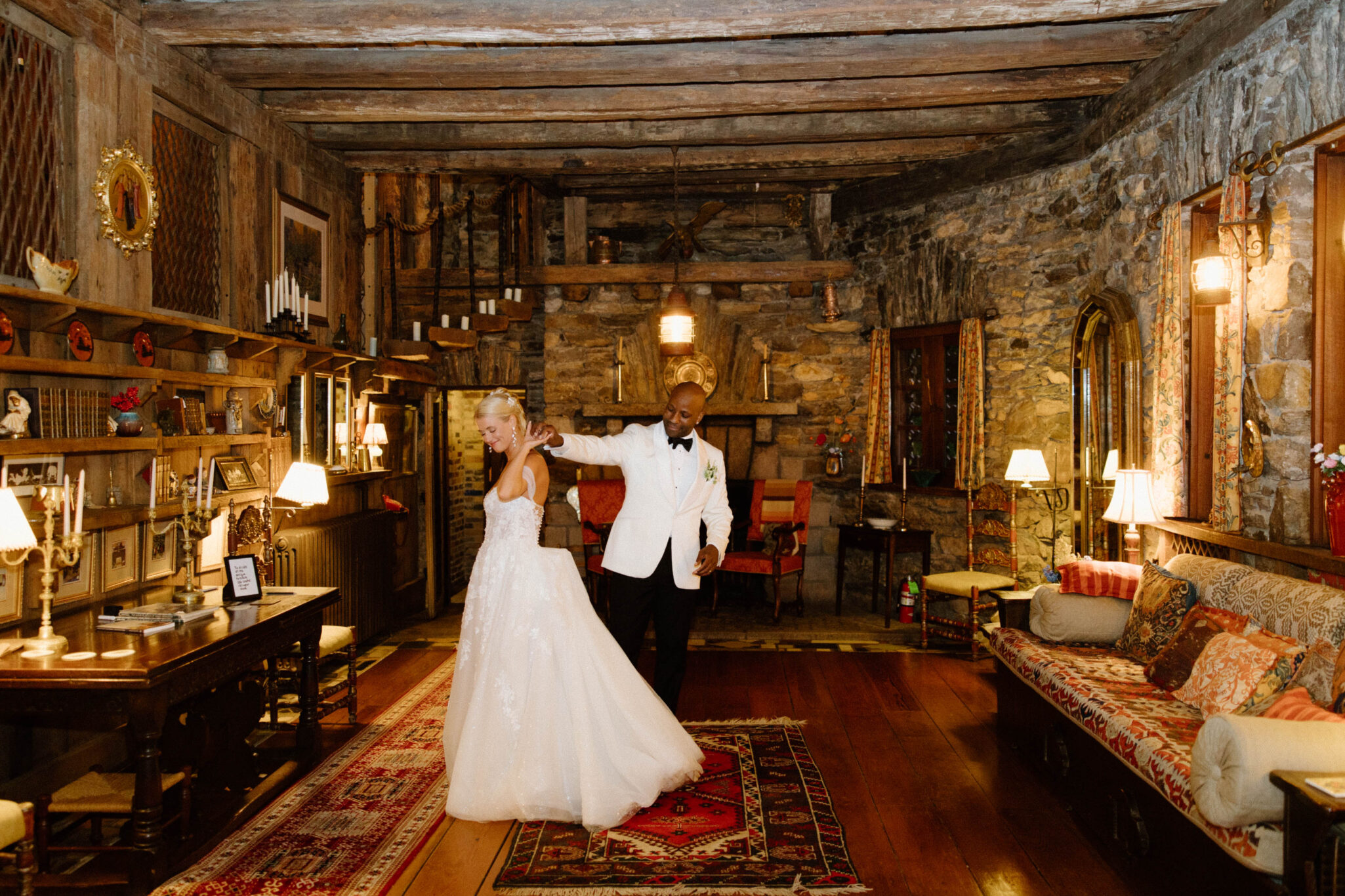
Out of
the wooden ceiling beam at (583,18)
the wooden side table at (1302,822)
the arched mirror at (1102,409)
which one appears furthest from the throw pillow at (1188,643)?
the wooden ceiling beam at (583,18)

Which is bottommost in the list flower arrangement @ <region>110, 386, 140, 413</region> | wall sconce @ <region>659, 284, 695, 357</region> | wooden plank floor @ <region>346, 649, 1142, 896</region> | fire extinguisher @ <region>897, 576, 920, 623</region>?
wooden plank floor @ <region>346, 649, 1142, 896</region>

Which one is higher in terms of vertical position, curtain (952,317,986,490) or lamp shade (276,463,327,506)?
curtain (952,317,986,490)

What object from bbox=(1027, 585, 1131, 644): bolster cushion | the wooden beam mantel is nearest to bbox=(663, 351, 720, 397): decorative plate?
the wooden beam mantel

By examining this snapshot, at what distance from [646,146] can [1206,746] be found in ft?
17.3

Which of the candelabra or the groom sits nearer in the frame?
the candelabra

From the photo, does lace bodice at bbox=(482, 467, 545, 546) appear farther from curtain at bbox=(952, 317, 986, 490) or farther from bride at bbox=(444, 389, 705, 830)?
curtain at bbox=(952, 317, 986, 490)

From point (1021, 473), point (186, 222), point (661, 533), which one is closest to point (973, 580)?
point (1021, 473)

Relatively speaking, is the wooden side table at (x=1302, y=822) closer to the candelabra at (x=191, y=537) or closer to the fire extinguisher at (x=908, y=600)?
the candelabra at (x=191, y=537)

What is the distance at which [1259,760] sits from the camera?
2273mm

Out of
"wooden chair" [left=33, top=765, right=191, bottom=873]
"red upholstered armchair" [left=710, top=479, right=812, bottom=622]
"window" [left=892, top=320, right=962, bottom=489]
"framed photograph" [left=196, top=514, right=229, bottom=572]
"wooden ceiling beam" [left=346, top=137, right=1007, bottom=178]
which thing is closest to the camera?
"wooden chair" [left=33, top=765, right=191, bottom=873]

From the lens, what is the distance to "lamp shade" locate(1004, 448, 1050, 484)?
608 cm

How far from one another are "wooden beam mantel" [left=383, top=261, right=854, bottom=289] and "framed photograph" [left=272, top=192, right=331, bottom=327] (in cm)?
178

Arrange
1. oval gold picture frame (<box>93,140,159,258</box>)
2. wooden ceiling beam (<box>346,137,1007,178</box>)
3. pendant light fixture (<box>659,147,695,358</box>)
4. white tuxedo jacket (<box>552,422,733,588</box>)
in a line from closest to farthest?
oval gold picture frame (<box>93,140,159,258</box>), white tuxedo jacket (<box>552,422,733,588</box>), wooden ceiling beam (<box>346,137,1007,178</box>), pendant light fixture (<box>659,147,695,358</box>)

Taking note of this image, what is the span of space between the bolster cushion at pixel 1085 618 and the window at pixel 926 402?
9.56 feet
